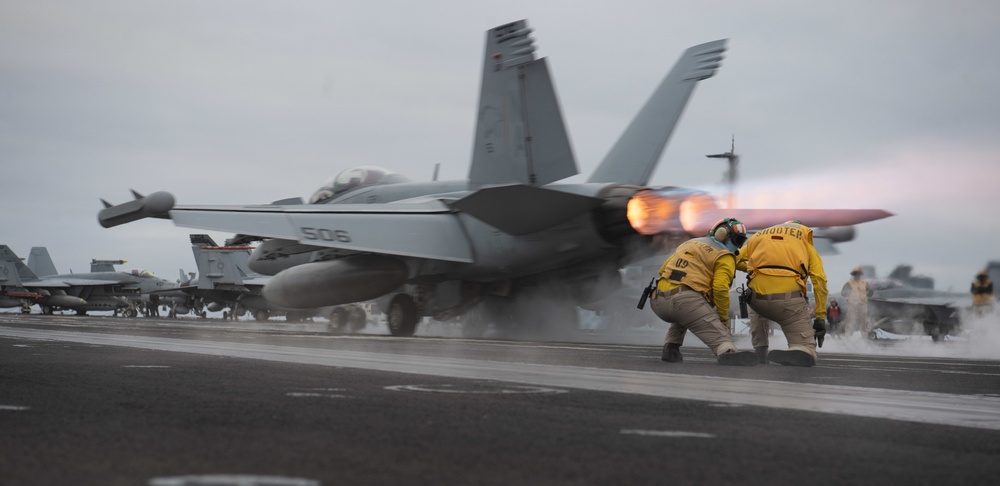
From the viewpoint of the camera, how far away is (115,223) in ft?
74.6

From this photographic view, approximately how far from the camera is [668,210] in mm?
16875

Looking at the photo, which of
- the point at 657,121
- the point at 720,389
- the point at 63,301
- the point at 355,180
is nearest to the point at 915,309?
the point at 657,121

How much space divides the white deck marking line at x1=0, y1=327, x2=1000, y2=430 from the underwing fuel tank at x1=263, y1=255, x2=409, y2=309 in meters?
9.30

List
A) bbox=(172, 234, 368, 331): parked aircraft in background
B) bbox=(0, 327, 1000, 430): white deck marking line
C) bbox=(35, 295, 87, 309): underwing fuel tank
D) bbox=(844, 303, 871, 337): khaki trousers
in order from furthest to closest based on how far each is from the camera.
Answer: bbox=(35, 295, 87, 309): underwing fuel tank, bbox=(172, 234, 368, 331): parked aircraft in background, bbox=(844, 303, 871, 337): khaki trousers, bbox=(0, 327, 1000, 430): white deck marking line

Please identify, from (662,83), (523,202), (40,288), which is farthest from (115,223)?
(40,288)

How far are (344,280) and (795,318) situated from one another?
38.5 feet

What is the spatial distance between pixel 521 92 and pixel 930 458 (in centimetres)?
1345

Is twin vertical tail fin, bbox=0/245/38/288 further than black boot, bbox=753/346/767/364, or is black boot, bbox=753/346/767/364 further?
twin vertical tail fin, bbox=0/245/38/288

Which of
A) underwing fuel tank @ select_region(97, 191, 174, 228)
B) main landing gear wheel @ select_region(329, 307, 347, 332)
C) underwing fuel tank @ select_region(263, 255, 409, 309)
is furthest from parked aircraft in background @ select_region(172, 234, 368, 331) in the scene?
underwing fuel tank @ select_region(263, 255, 409, 309)

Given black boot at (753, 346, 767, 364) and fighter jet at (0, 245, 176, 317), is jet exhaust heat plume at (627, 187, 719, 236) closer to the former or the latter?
black boot at (753, 346, 767, 364)

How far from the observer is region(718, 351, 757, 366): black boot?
11.4 metres

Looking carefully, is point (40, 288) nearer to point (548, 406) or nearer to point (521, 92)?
point (521, 92)

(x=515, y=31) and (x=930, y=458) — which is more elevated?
(x=515, y=31)

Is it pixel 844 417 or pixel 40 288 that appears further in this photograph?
pixel 40 288
